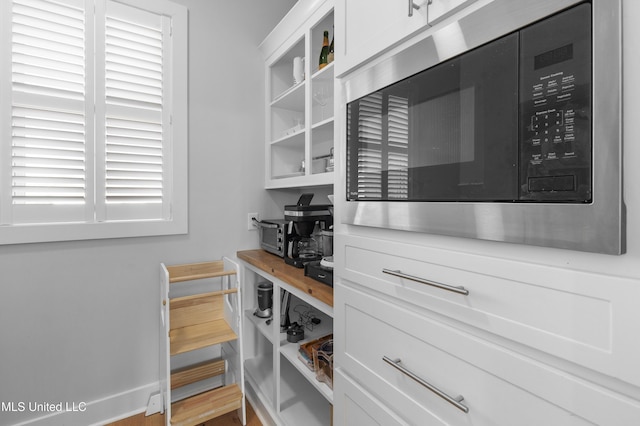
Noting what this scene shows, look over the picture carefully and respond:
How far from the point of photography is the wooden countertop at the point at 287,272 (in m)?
1.17

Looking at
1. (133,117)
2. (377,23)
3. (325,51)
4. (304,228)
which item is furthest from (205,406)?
(325,51)

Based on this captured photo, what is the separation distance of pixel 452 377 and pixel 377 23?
3.06ft

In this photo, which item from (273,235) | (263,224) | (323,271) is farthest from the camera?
(263,224)

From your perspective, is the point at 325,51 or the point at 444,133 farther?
the point at 325,51

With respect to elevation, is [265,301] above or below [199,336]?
above

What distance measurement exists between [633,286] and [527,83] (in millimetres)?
360

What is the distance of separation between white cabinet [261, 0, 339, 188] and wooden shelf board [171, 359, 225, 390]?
3.89ft

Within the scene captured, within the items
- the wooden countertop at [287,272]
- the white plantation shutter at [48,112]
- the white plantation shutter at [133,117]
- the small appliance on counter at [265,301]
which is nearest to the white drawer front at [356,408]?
the wooden countertop at [287,272]

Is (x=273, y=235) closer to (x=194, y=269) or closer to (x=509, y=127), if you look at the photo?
(x=194, y=269)

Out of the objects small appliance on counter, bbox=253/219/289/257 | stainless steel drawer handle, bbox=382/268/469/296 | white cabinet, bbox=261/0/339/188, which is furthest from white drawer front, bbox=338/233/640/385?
small appliance on counter, bbox=253/219/289/257

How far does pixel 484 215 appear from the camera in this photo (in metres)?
0.60

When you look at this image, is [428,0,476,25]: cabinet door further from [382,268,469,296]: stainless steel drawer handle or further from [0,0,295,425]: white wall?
[0,0,295,425]: white wall

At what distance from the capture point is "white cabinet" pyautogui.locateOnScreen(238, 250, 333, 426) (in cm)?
132

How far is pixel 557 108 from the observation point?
0.49 metres
